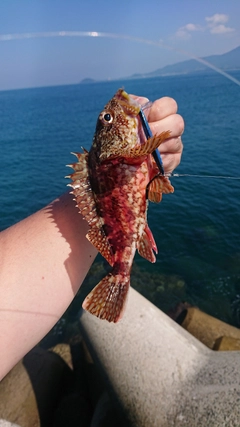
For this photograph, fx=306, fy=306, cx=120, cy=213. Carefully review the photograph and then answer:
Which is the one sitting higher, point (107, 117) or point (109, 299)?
point (107, 117)

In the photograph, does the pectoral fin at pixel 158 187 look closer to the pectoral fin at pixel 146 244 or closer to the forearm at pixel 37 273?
the pectoral fin at pixel 146 244

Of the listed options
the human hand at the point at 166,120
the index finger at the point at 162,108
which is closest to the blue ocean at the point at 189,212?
the human hand at the point at 166,120

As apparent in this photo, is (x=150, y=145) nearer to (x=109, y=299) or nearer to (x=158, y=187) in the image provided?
(x=158, y=187)

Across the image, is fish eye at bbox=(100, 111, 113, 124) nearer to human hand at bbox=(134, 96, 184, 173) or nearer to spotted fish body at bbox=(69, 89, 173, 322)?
spotted fish body at bbox=(69, 89, 173, 322)

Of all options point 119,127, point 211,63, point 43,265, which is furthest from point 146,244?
point 211,63

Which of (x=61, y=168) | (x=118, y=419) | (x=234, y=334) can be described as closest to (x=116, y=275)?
(x=118, y=419)

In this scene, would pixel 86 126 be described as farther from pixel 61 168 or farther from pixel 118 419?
pixel 118 419
